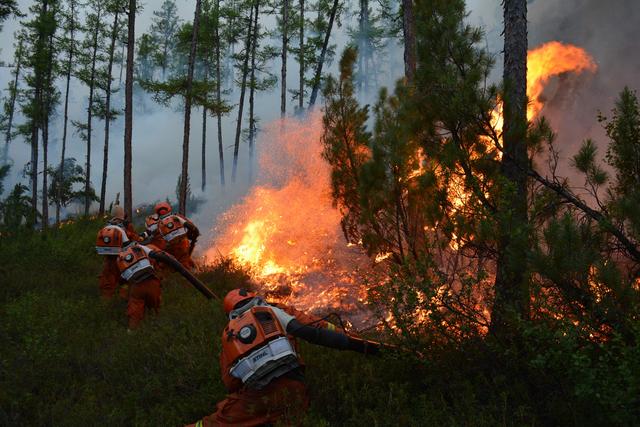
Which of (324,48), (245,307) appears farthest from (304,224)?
(324,48)

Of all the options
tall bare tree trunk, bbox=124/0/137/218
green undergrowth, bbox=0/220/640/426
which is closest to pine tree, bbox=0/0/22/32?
tall bare tree trunk, bbox=124/0/137/218

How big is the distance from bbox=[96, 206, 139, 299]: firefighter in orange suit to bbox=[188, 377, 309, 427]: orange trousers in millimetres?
4692

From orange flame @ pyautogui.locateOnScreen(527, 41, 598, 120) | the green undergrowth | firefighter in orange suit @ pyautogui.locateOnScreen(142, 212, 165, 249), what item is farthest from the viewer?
orange flame @ pyautogui.locateOnScreen(527, 41, 598, 120)

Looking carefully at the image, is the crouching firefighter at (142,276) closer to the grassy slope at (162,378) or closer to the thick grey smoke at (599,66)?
the grassy slope at (162,378)

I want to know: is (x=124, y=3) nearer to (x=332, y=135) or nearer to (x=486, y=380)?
(x=332, y=135)

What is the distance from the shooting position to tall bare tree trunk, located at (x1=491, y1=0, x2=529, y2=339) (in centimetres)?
311

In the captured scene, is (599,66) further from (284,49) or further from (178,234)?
(284,49)

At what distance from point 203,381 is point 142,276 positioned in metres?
2.59

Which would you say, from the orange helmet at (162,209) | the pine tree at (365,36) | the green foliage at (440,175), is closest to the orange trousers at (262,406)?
the green foliage at (440,175)

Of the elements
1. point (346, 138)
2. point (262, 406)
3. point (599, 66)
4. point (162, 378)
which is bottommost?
point (262, 406)

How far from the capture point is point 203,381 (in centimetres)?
457

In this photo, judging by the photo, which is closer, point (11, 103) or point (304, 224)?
point (304, 224)

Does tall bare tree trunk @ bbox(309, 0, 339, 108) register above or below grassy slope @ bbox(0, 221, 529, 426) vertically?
above

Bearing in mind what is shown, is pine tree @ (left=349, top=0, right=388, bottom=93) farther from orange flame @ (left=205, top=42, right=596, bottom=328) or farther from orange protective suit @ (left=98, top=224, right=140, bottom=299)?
orange protective suit @ (left=98, top=224, right=140, bottom=299)
